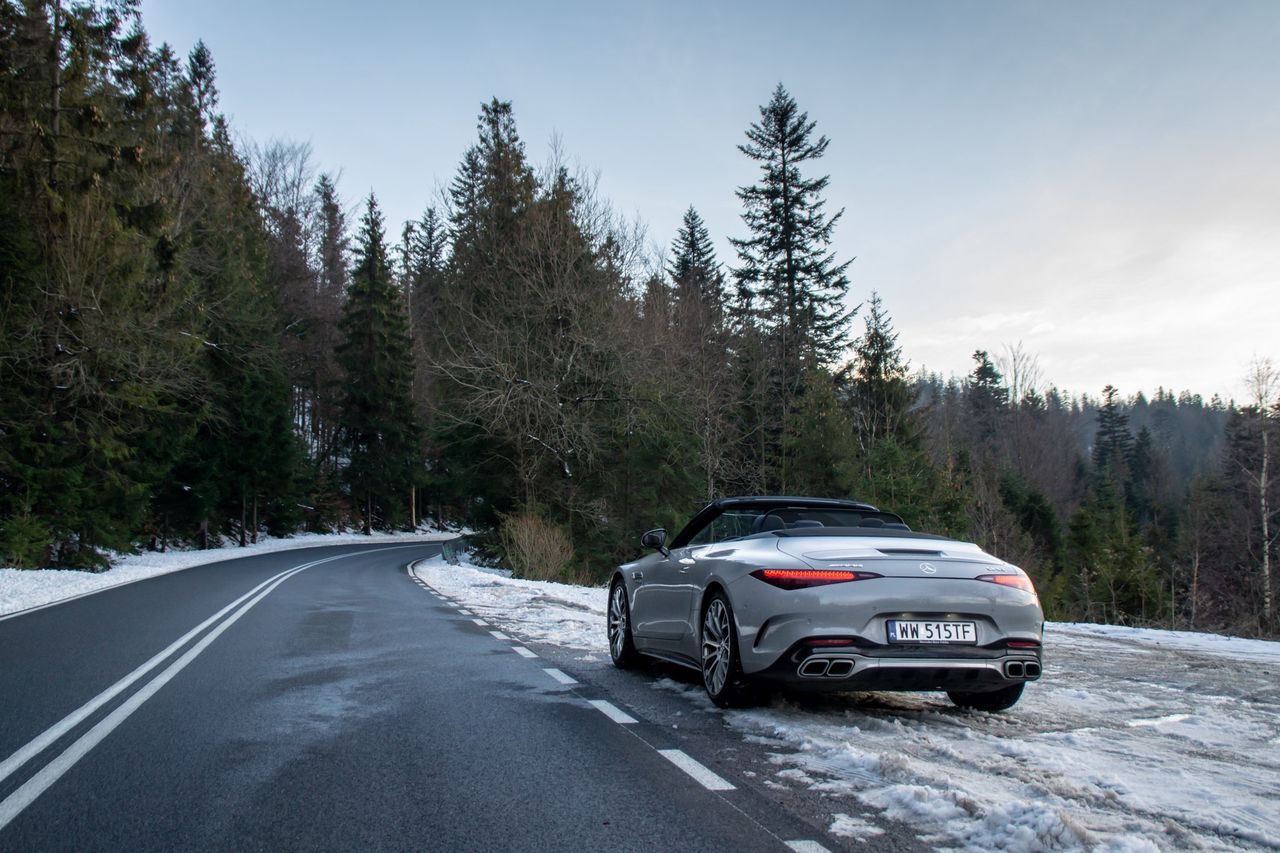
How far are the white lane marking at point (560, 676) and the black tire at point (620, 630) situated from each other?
0.62 m

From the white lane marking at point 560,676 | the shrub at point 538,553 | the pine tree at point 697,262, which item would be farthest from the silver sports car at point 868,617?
the pine tree at point 697,262

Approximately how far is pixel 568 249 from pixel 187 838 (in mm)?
28270

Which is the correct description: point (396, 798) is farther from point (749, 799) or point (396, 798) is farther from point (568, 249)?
point (568, 249)

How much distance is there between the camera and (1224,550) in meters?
33.4

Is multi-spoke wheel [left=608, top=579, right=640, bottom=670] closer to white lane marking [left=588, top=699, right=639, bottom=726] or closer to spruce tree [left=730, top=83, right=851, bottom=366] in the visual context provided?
white lane marking [left=588, top=699, right=639, bottom=726]

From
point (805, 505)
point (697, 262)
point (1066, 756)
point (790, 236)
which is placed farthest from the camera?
point (697, 262)

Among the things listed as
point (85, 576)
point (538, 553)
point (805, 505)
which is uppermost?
point (805, 505)

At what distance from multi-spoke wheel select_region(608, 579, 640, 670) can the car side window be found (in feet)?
3.65

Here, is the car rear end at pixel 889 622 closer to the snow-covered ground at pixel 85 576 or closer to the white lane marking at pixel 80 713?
the white lane marking at pixel 80 713

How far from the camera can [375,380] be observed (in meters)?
56.1

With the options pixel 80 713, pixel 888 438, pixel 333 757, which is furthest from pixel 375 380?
pixel 333 757

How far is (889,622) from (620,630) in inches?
135

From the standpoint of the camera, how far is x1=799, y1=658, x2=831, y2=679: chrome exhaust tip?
5133 millimetres

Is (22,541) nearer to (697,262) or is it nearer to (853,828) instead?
(853,828)
